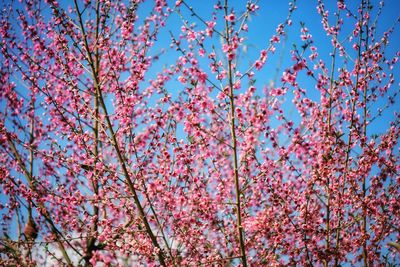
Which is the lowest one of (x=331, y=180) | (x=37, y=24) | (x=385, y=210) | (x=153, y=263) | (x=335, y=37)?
(x=153, y=263)

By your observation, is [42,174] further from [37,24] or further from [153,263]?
[153,263]

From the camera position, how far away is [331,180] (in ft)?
21.5

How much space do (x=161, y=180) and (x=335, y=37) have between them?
481 centimetres

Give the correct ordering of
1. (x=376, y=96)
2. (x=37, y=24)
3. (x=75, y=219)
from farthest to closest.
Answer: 1. (x=37, y=24)
2. (x=376, y=96)
3. (x=75, y=219)

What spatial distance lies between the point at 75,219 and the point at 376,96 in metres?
6.82

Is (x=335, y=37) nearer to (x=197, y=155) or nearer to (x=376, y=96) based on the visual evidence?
(x=376, y=96)

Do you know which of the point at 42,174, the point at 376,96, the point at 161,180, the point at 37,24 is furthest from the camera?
the point at 42,174

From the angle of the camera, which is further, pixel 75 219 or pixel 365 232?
pixel 75 219

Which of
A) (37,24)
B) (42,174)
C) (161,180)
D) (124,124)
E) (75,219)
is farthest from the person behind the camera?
(42,174)

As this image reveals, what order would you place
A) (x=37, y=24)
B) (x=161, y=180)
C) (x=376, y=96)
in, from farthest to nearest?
(x=37, y=24) < (x=376, y=96) < (x=161, y=180)

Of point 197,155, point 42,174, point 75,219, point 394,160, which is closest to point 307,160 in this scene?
point 394,160

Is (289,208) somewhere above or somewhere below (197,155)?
below

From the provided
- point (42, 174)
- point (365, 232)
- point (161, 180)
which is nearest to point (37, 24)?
point (42, 174)

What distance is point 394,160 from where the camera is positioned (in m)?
7.24
